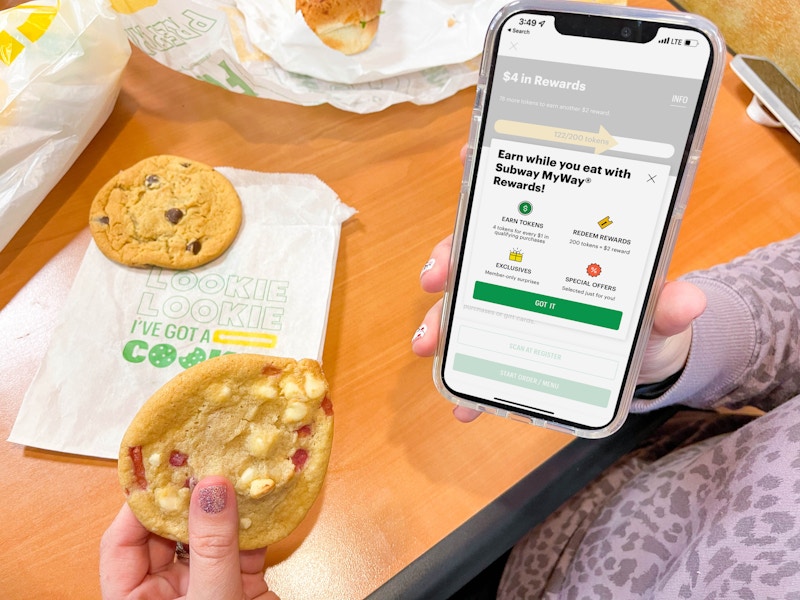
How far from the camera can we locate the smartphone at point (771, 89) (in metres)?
0.69

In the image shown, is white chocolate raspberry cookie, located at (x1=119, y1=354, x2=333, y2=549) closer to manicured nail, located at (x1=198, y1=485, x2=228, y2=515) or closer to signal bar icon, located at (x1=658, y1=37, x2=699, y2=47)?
manicured nail, located at (x1=198, y1=485, x2=228, y2=515)

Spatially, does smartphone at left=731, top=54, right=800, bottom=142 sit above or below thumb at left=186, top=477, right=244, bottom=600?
above

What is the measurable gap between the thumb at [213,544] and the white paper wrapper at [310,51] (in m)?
0.49

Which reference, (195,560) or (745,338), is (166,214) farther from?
(745,338)

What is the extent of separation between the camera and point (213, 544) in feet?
1.34

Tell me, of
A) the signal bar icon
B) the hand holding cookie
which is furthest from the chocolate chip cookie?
the signal bar icon

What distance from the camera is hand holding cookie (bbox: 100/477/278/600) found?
0.41 meters

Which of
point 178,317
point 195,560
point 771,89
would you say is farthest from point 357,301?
point 771,89

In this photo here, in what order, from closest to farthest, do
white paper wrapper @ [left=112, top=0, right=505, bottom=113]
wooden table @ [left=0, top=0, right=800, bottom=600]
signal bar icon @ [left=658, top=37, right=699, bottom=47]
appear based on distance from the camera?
signal bar icon @ [left=658, top=37, right=699, bottom=47], wooden table @ [left=0, top=0, right=800, bottom=600], white paper wrapper @ [left=112, top=0, right=505, bottom=113]

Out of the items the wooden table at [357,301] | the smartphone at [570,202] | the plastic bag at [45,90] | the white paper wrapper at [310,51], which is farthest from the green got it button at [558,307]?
the plastic bag at [45,90]

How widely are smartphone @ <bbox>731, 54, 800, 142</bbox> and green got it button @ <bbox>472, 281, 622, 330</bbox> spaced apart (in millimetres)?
458

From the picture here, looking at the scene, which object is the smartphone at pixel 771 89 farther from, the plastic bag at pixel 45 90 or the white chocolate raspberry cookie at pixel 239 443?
the plastic bag at pixel 45 90

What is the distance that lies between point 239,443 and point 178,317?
0.17 meters

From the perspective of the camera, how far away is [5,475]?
519 mm
